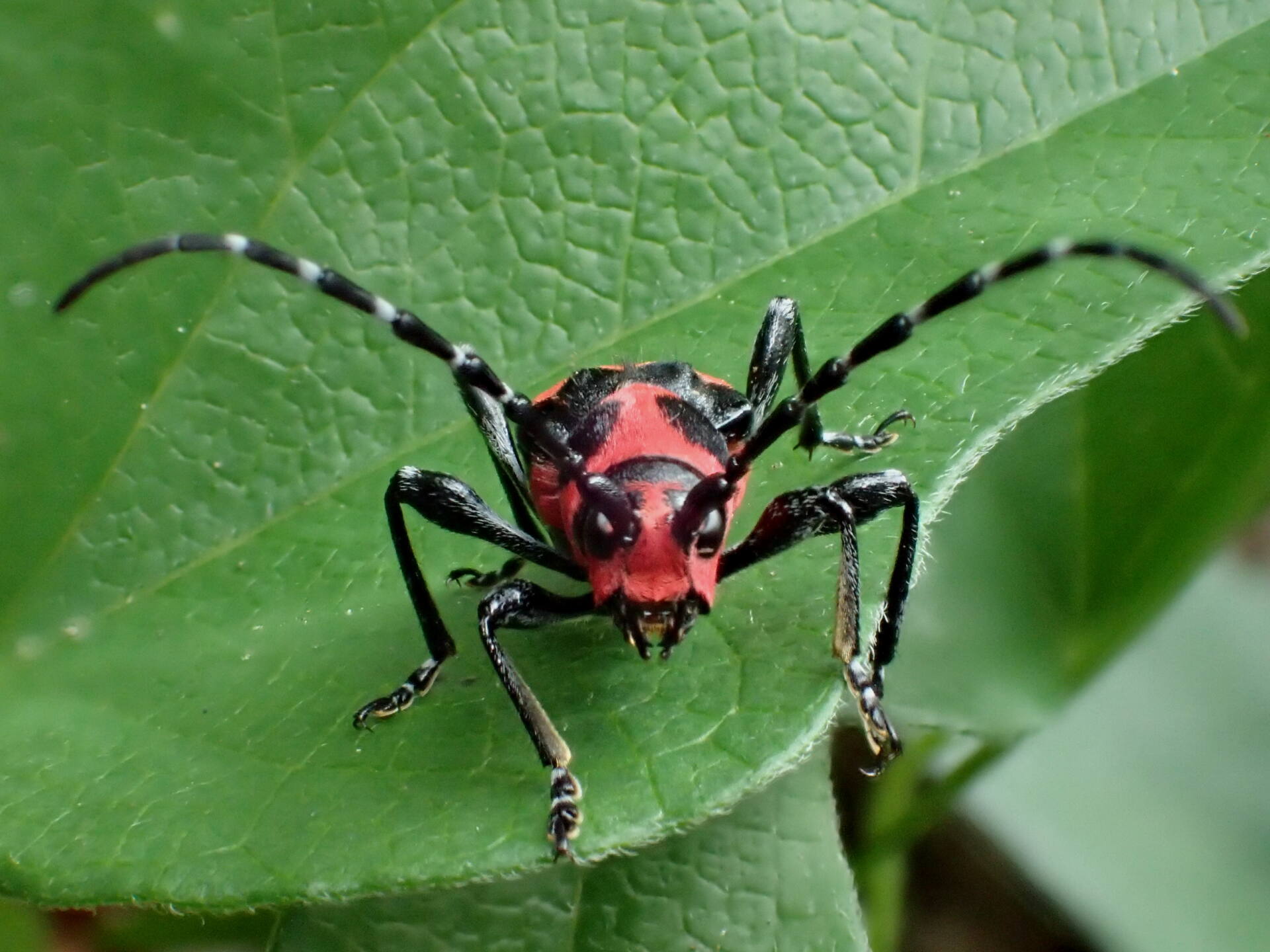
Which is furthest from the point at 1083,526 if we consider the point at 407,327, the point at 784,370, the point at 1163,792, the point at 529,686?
the point at 407,327

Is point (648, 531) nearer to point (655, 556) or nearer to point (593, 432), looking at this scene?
point (655, 556)

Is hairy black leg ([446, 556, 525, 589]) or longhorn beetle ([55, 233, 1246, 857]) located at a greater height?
Result: longhorn beetle ([55, 233, 1246, 857])

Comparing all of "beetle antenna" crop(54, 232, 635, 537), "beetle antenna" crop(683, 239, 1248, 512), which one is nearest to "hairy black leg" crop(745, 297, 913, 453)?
"beetle antenna" crop(683, 239, 1248, 512)

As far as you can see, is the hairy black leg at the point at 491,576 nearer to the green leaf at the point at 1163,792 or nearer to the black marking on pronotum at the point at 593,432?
the black marking on pronotum at the point at 593,432

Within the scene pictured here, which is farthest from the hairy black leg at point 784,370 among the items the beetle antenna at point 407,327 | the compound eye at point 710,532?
the beetle antenna at point 407,327

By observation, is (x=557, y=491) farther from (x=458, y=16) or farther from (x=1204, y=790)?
(x=1204, y=790)

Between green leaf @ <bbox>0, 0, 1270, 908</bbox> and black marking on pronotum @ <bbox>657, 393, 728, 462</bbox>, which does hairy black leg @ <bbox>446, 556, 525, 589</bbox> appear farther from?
black marking on pronotum @ <bbox>657, 393, 728, 462</bbox>
